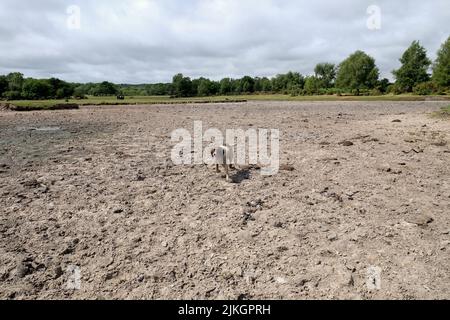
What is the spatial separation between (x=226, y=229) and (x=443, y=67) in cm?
7954

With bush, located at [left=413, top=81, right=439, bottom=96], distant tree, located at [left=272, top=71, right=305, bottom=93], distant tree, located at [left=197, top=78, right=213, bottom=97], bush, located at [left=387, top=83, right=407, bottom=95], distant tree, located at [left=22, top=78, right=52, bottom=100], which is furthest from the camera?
distant tree, located at [left=272, top=71, right=305, bottom=93]

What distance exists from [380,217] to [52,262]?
6442mm

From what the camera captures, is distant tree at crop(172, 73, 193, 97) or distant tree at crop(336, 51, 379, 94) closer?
distant tree at crop(336, 51, 379, 94)

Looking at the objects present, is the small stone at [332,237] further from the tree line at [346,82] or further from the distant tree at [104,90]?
the distant tree at [104,90]

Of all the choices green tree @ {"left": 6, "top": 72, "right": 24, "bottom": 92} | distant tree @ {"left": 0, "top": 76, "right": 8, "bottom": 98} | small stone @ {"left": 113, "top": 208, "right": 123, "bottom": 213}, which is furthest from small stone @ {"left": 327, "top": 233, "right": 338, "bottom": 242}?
distant tree @ {"left": 0, "top": 76, "right": 8, "bottom": 98}

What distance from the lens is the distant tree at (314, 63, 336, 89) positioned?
140887 mm

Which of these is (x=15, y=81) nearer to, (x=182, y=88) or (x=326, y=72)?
(x=182, y=88)

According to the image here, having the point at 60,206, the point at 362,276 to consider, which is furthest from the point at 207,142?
the point at 362,276

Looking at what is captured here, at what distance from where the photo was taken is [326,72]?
143m

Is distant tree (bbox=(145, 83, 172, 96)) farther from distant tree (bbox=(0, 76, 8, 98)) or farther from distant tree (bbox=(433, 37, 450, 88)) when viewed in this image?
distant tree (bbox=(433, 37, 450, 88))
